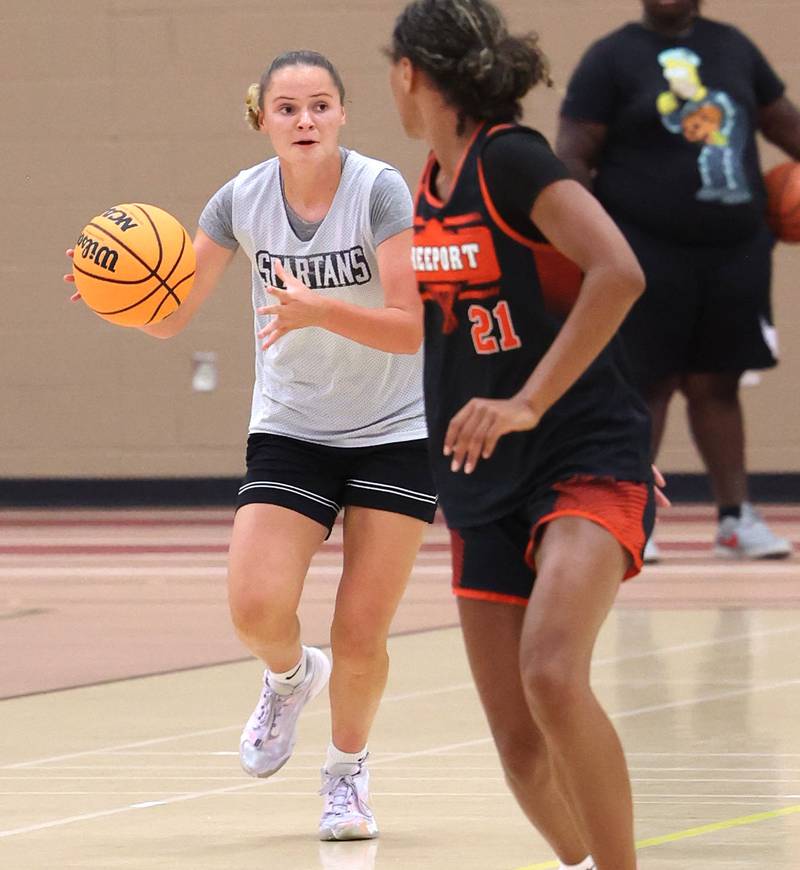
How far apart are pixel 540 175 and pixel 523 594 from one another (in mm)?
708

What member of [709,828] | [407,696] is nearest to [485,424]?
[709,828]

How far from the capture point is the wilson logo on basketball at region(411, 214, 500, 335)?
3506mm

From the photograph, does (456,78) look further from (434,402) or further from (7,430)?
(7,430)

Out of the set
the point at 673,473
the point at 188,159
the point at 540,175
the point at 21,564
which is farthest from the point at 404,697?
the point at 188,159

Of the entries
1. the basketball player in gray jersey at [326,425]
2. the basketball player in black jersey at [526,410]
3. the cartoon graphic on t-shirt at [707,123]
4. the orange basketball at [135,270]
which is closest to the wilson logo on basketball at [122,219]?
the orange basketball at [135,270]

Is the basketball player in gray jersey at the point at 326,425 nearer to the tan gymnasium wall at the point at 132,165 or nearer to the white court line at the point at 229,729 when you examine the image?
the white court line at the point at 229,729

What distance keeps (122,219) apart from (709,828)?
199 centimetres

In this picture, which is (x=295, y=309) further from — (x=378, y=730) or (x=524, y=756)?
(x=378, y=730)

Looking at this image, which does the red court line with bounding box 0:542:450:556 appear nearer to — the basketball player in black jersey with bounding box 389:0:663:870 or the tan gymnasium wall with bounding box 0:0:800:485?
the tan gymnasium wall with bounding box 0:0:800:485

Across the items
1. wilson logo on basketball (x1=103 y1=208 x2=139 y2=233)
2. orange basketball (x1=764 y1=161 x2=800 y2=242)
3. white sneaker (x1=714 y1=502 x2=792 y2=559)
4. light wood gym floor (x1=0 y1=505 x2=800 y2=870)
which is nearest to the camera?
light wood gym floor (x1=0 y1=505 x2=800 y2=870)

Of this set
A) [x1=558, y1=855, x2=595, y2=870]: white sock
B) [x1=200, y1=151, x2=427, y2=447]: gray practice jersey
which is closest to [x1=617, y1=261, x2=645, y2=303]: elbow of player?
Result: [x1=558, y1=855, x2=595, y2=870]: white sock

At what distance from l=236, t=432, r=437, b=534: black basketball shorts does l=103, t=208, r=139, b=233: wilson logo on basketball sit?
25.3 inches

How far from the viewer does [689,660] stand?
6578 mm

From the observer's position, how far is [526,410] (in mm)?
3367
